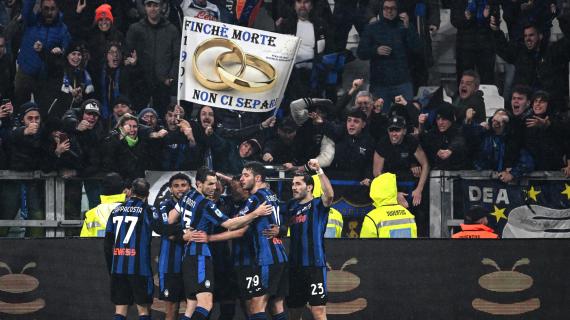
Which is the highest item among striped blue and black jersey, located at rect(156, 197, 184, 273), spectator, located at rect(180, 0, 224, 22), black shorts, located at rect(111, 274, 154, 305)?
spectator, located at rect(180, 0, 224, 22)

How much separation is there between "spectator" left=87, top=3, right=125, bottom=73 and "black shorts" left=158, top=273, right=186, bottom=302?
12.9ft

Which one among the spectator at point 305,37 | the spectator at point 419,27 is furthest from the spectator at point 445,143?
the spectator at point 305,37

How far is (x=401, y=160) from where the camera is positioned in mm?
16062

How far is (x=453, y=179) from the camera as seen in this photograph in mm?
16062

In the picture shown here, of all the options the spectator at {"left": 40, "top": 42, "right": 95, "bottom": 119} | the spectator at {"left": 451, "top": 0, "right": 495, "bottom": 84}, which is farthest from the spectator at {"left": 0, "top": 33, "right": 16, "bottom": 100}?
the spectator at {"left": 451, "top": 0, "right": 495, "bottom": 84}

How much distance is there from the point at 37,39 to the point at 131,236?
4.03 metres

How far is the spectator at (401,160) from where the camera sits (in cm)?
1605

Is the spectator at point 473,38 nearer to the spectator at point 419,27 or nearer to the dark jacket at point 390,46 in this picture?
the spectator at point 419,27

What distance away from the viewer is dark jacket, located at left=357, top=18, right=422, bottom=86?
684 inches

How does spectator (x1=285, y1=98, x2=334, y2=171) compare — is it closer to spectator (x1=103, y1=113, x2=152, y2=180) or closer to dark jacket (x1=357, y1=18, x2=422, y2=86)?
dark jacket (x1=357, y1=18, x2=422, y2=86)

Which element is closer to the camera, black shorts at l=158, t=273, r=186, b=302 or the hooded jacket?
black shorts at l=158, t=273, r=186, b=302

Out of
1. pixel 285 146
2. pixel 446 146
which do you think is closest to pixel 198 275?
pixel 285 146

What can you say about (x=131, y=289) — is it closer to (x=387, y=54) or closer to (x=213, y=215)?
(x=213, y=215)

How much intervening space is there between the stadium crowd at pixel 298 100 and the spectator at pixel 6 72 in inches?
0.7
